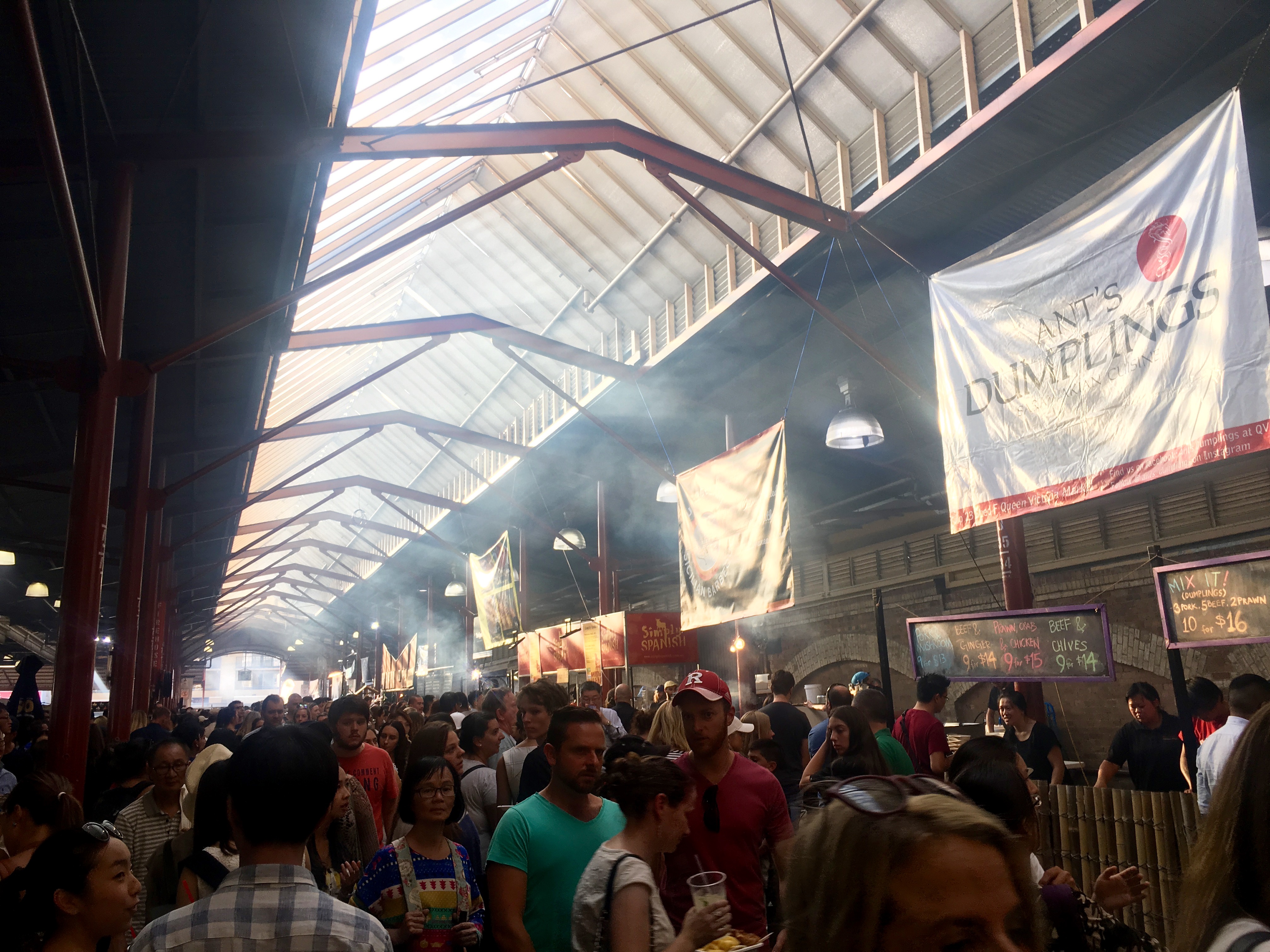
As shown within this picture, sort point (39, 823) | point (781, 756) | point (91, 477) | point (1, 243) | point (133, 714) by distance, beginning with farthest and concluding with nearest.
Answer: point (133, 714), point (1, 243), point (91, 477), point (781, 756), point (39, 823)

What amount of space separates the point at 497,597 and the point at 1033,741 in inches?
481

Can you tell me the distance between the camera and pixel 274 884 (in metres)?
2.08

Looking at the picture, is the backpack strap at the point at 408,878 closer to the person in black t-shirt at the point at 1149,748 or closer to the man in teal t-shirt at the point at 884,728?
the man in teal t-shirt at the point at 884,728

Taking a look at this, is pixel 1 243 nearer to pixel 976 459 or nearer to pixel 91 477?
pixel 91 477

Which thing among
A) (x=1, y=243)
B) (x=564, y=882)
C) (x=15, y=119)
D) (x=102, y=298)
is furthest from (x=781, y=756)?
(x=1, y=243)

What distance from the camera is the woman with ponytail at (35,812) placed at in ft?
13.3

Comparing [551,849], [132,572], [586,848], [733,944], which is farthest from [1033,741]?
[132,572]

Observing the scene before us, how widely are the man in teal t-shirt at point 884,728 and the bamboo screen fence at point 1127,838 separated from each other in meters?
0.85

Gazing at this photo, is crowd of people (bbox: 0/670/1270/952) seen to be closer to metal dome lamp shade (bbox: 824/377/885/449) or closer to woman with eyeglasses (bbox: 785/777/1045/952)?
woman with eyeglasses (bbox: 785/777/1045/952)

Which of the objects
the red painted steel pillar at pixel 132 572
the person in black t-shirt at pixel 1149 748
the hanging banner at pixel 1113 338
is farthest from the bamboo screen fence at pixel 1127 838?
the red painted steel pillar at pixel 132 572

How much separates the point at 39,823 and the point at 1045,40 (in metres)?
8.16

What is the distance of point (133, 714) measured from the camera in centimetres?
1207

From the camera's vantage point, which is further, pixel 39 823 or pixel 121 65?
pixel 121 65

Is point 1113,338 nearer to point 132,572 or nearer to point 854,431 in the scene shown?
point 854,431
